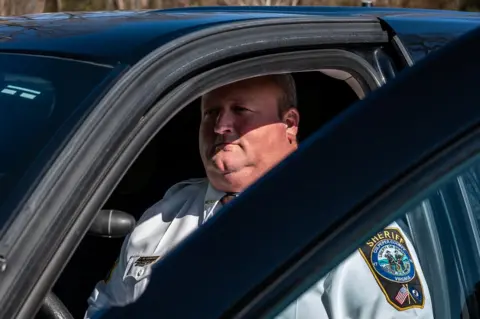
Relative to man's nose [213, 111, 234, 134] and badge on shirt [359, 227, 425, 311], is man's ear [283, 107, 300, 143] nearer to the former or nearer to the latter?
man's nose [213, 111, 234, 134]

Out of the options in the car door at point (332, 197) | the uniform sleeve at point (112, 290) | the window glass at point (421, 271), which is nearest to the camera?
the car door at point (332, 197)

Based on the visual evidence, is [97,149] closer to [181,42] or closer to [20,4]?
[181,42]

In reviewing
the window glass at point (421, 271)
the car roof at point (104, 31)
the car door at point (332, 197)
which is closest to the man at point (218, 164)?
the car roof at point (104, 31)

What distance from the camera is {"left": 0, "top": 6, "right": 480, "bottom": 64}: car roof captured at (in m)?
1.83

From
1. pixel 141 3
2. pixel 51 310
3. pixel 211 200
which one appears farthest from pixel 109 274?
pixel 141 3

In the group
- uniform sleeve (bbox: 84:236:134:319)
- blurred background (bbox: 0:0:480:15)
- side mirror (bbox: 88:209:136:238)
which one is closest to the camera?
side mirror (bbox: 88:209:136:238)

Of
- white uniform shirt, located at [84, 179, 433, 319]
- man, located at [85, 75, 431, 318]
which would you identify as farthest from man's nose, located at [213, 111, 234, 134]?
white uniform shirt, located at [84, 179, 433, 319]

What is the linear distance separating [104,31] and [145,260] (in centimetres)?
56

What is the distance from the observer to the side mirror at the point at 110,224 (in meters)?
2.07

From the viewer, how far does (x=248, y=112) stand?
237cm

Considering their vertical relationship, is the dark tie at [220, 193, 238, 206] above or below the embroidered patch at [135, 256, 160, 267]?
above

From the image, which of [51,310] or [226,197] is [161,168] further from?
[51,310]

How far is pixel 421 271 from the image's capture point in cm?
151

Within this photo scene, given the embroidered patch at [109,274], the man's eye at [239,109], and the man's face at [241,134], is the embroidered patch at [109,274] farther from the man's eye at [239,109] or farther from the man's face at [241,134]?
the man's eye at [239,109]
